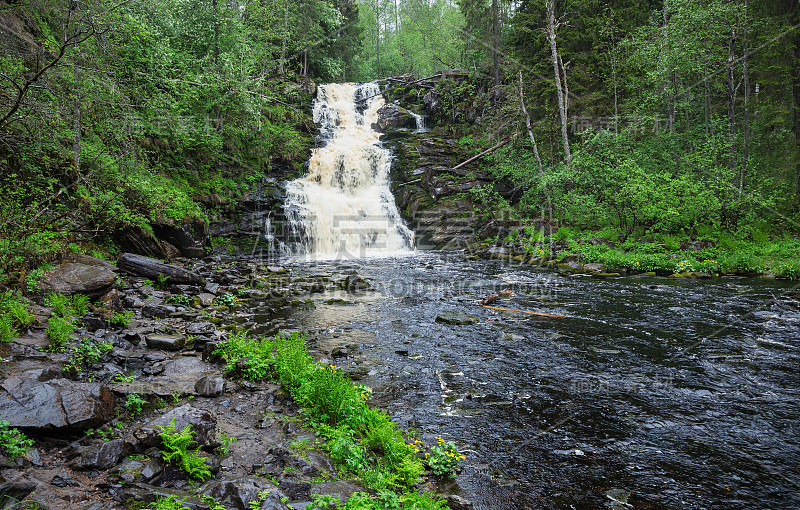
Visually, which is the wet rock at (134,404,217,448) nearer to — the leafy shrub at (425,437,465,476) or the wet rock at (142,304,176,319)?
the leafy shrub at (425,437,465,476)

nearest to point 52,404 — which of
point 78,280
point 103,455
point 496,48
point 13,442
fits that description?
point 13,442

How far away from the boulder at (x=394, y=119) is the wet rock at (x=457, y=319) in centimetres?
2353

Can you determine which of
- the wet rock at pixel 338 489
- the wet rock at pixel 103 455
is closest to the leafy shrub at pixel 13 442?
the wet rock at pixel 103 455

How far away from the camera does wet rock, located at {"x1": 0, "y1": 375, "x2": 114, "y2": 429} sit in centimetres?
327

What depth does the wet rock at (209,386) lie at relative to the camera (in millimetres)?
4848

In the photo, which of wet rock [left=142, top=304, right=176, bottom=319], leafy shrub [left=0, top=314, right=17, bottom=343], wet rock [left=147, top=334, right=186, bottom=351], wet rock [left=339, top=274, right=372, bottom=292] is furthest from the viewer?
wet rock [left=339, top=274, right=372, bottom=292]

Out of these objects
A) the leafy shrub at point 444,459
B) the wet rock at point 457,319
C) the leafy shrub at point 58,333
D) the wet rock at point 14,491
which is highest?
the leafy shrub at point 58,333

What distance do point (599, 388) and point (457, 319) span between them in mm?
3810

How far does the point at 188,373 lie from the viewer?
542cm

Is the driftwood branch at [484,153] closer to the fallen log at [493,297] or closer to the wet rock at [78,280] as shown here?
the fallen log at [493,297]

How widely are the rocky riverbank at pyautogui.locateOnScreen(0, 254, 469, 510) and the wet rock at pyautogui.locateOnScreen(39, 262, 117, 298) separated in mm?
18

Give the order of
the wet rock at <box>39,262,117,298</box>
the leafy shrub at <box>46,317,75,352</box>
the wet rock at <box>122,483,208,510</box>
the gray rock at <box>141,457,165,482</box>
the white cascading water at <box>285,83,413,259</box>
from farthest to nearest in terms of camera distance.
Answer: the white cascading water at <box>285,83,413,259</box>, the wet rock at <box>39,262,117,298</box>, the leafy shrub at <box>46,317,75,352</box>, the gray rock at <box>141,457,165,482</box>, the wet rock at <box>122,483,208,510</box>

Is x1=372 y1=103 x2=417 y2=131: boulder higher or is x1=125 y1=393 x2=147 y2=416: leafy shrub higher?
x1=372 y1=103 x2=417 y2=131: boulder

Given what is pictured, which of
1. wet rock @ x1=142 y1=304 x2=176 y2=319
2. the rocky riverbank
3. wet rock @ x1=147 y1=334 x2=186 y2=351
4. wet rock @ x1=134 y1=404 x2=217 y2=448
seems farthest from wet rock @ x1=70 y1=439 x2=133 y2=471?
wet rock @ x1=142 y1=304 x2=176 y2=319
